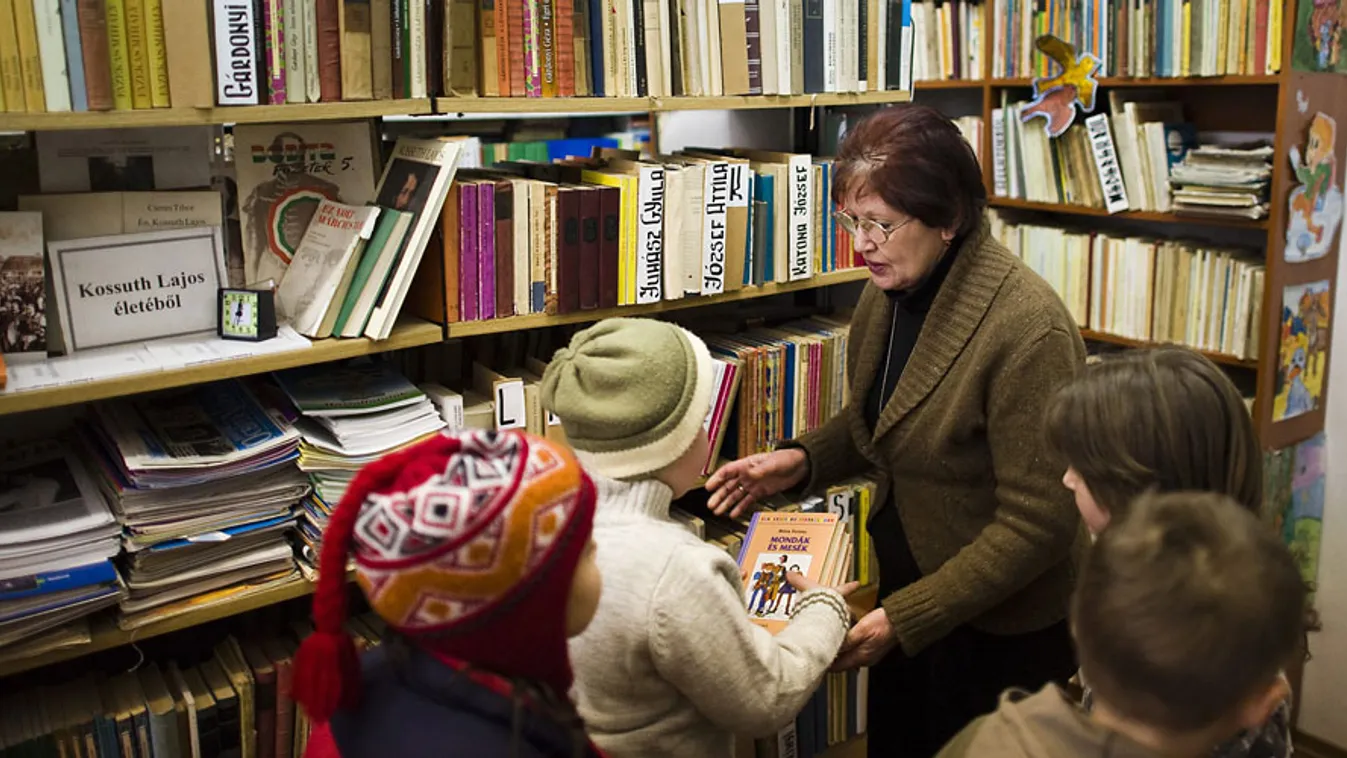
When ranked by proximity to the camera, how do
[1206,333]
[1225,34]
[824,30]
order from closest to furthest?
[824,30] → [1225,34] → [1206,333]

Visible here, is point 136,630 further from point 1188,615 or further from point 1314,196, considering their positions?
point 1314,196

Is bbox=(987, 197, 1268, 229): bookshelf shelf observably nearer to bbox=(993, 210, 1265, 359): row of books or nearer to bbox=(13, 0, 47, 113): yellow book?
bbox=(993, 210, 1265, 359): row of books

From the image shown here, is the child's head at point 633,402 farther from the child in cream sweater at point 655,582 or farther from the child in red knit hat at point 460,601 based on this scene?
the child in red knit hat at point 460,601

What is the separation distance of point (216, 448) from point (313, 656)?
3.02ft

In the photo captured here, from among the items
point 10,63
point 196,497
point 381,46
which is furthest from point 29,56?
point 196,497

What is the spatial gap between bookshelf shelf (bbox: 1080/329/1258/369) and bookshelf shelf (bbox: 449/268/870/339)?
0.79 metres

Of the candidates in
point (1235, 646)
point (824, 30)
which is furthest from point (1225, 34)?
point (1235, 646)

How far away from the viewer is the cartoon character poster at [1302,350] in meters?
2.82

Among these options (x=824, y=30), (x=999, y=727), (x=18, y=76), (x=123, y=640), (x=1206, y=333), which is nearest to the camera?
(x=999, y=727)

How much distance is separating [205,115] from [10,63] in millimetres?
253

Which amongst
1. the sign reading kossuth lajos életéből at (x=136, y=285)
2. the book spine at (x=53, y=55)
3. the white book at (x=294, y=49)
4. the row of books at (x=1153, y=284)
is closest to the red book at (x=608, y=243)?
the white book at (x=294, y=49)

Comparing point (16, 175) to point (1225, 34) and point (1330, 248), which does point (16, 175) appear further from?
point (1330, 248)

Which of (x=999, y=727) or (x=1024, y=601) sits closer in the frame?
→ (x=999, y=727)

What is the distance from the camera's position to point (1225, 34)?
2.80 metres
